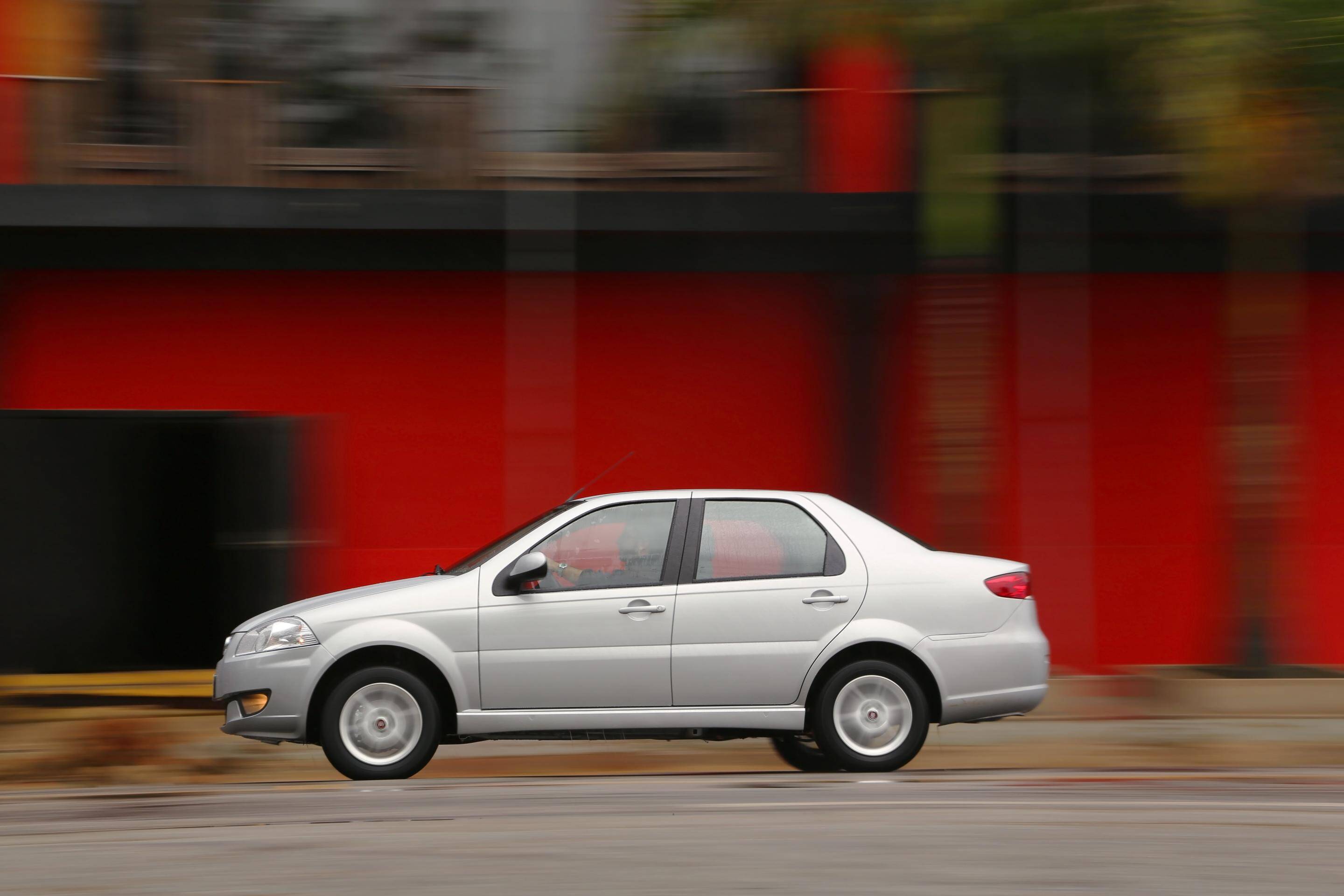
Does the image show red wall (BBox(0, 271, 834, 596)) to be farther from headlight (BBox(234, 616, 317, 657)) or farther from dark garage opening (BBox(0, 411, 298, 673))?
headlight (BBox(234, 616, 317, 657))

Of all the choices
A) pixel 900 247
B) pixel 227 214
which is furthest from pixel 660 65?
pixel 227 214

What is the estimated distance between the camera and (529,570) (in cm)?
750

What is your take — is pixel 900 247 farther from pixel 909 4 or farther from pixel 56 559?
pixel 56 559

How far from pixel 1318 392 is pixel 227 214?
33.1ft

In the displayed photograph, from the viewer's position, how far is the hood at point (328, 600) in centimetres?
761

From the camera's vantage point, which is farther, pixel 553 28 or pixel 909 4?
pixel 553 28

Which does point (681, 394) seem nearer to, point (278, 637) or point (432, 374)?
point (432, 374)

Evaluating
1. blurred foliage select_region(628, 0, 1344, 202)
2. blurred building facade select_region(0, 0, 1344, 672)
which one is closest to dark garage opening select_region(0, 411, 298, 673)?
blurred building facade select_region(0, 0, 1344, 672)

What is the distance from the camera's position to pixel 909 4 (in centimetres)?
936

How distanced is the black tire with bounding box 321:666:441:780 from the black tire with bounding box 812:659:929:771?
6.41 feet

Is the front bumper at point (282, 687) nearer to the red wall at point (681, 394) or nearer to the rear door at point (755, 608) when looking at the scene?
the rear door at point (755, 608)

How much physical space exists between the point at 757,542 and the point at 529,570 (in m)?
1.21

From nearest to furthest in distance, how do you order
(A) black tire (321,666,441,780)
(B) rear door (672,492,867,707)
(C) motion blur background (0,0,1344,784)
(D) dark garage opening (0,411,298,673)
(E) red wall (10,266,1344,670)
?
(A) black tire (321,666,441,780)
(B) rear door (672,492,867,707)
(D) dark garage opening (0,411,298,673)
(C) motion blur background (0,0,1344,784)
(E) red wall (10,266,1344,670)

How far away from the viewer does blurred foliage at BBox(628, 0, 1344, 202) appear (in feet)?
29.1
